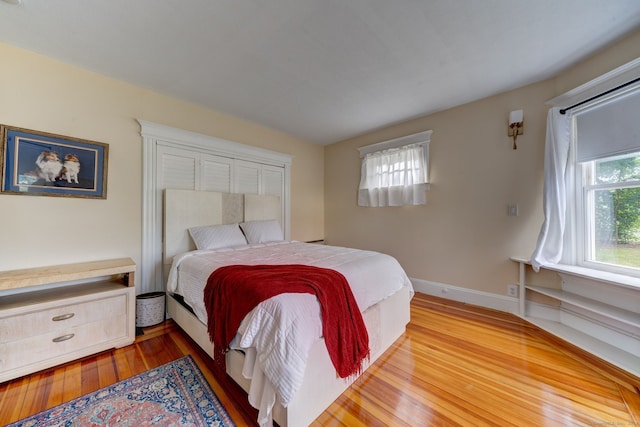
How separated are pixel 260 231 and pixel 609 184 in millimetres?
3541

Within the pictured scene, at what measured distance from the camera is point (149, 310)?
7.43 ft

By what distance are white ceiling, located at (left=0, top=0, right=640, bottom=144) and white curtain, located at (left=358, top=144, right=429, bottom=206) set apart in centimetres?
88

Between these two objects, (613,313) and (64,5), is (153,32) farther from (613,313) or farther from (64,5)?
(613,313)

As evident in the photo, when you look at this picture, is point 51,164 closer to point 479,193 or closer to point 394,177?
point 394,177

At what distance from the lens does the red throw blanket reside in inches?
51.6

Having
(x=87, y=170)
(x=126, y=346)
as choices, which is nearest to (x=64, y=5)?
(x=87, y=170)

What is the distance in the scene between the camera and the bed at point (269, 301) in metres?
1.17

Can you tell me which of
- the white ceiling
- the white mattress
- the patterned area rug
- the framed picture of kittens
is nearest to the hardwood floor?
the patterned area rug

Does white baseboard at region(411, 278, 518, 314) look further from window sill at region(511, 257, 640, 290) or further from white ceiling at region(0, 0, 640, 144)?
white ceiling at region(0, 0, 640, 144)

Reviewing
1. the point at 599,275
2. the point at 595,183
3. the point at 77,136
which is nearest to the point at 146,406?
the point at 77,136

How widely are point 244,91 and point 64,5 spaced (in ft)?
4.44

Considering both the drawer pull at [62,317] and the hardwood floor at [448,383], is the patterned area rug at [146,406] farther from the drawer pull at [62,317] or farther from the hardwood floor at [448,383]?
the drawer pull at [62,317]

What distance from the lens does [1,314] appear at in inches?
59.6

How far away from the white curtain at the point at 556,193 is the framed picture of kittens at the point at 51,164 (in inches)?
171
